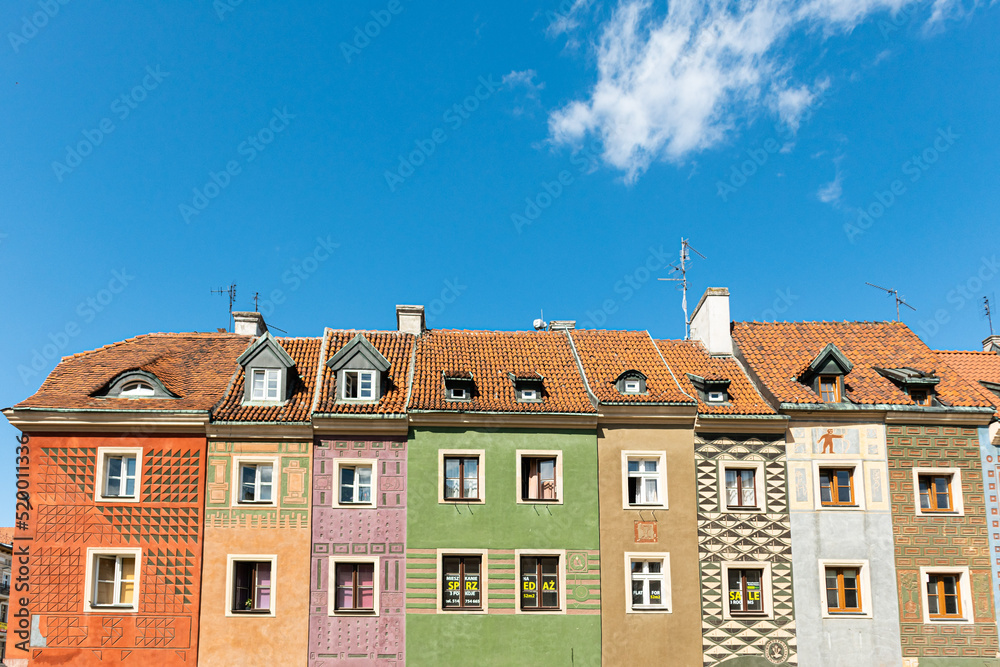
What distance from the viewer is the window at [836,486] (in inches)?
1166

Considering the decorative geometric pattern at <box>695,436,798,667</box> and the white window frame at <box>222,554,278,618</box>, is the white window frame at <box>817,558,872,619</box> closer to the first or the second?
the decorative geometric pattern at <box>695,436,798,667</box>

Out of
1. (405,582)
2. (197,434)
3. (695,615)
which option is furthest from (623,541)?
(197,434)

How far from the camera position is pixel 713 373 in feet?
106

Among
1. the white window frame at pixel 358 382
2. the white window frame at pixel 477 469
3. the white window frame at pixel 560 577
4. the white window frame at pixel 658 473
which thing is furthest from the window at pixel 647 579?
the white window frame at pixel 358 382

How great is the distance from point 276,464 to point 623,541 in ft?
38.4

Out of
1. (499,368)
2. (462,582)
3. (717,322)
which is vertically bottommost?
(462,582)

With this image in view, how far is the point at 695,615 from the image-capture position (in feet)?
92.2

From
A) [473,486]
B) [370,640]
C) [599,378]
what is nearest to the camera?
[370,640]

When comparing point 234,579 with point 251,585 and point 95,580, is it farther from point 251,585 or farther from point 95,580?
point 95,580

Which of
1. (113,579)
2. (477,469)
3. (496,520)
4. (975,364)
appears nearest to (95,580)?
(113,579)

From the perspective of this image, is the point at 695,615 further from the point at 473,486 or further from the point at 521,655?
the point at 473,486

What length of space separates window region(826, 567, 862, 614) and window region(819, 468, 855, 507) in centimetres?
223

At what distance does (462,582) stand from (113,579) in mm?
11117

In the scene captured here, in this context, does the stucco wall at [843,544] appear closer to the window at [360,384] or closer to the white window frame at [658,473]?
the white window frame at [658,473]
